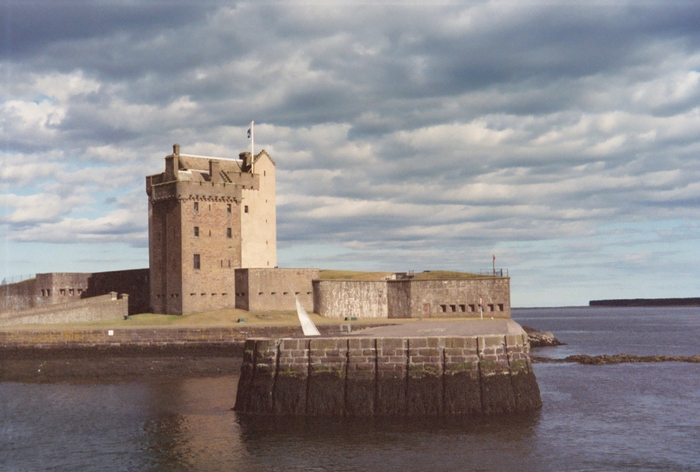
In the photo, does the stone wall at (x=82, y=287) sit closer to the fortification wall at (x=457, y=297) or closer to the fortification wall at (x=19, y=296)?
the fortification wall at (x=19, y=296)

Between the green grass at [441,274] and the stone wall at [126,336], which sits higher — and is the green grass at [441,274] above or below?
above

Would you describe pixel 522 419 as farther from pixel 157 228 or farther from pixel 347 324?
pixel 157 228

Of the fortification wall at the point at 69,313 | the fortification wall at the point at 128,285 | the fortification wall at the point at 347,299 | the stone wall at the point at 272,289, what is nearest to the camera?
the fortification wall at the point at 69,313

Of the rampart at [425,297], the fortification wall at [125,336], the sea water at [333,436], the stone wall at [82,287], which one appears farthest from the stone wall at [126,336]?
the sea water at [333,436]

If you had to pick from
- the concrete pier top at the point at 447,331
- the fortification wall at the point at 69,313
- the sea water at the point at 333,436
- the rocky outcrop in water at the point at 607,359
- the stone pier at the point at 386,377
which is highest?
the fortification wall at the point at 69,313

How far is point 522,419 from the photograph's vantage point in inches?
1074

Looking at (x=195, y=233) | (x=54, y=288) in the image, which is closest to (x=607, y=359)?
(x=195, y=233)

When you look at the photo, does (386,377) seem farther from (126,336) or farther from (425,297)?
(425,297)

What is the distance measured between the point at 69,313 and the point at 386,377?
41.9 metres

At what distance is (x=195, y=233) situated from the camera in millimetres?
65625

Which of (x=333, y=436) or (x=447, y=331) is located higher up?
(x=447, y=331)

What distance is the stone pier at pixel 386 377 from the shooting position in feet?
89.4

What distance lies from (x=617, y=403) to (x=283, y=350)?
48.7ft

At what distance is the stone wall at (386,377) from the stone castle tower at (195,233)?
37687 mm
